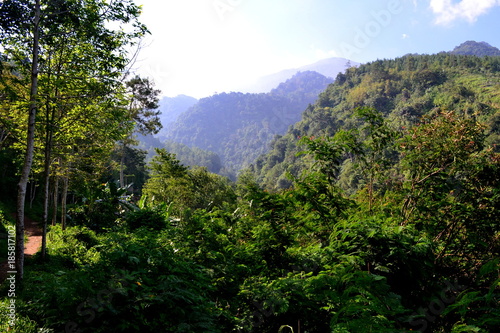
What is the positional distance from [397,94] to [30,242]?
11702 centimetres

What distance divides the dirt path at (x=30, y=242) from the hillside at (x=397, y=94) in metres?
57.9

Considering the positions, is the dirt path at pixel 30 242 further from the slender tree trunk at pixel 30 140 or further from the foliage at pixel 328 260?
the foliage at pixel 328 260

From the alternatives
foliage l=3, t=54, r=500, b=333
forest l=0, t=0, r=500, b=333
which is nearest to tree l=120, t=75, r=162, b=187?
forest l=0, t=0, r=500, b=333

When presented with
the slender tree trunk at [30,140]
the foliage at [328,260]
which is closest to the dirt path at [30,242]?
the slender tree trunk at [30,140]

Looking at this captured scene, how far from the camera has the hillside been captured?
79.9 metres

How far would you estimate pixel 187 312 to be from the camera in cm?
240

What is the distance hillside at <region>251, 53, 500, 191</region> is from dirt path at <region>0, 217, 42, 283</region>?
57.9 m

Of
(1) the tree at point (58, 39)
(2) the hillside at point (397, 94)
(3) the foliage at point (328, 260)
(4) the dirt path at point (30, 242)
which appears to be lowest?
(4) the dirt path at point (30, 242)

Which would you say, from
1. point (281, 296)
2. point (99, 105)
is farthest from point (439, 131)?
point (99, 105)

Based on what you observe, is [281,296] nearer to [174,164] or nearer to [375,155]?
[375,155]

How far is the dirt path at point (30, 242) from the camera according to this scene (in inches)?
299

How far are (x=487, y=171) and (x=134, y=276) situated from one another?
427 centimetres

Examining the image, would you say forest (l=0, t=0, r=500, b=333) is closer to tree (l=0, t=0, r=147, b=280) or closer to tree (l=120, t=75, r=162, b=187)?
tree (l=0, t=0, r=147, b=280)

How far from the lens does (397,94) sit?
10362 centimetres
